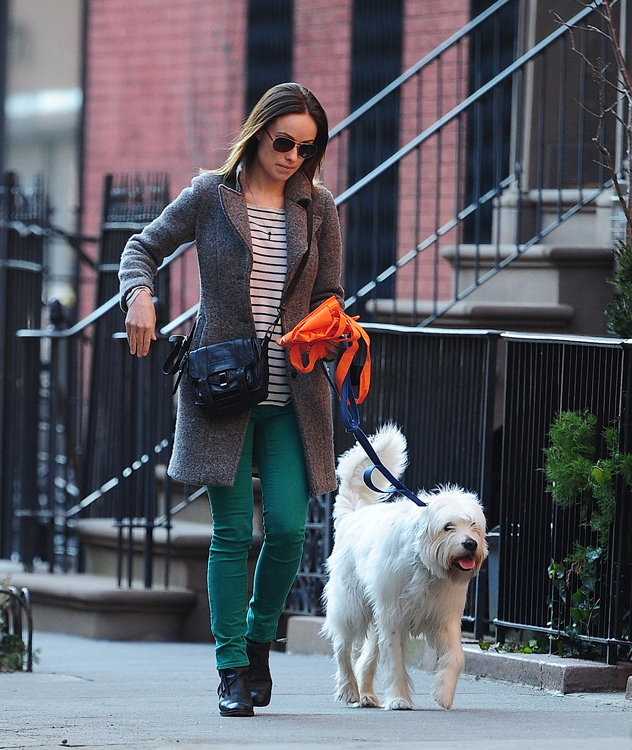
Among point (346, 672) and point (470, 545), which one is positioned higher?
point (470, 545)

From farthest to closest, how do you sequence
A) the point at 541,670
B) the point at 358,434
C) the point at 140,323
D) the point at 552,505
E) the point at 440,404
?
the point at 440,404
the point at 552,505
the point at 541,670
the point at 358,434
the point at 140,323

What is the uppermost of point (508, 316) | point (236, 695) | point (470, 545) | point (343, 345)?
point (508, 316)

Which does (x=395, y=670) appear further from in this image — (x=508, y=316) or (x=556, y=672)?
(x=508, y=316)

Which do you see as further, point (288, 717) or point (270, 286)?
point (270, 286)

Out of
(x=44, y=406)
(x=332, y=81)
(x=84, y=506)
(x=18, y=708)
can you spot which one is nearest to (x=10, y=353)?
(x=84, y=506)

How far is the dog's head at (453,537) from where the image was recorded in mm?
4883

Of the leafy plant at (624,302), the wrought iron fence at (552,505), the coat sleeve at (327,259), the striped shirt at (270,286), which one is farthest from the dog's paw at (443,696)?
the leafy plant at (624,302)

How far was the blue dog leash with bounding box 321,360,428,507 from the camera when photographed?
5.15 m

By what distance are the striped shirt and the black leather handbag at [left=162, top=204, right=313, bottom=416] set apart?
0.04 metres

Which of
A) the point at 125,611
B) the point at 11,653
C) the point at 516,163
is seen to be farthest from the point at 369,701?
the point at 516,163

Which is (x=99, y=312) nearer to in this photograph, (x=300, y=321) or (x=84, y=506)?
(x=84, y=506)

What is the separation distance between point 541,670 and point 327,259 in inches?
70.4

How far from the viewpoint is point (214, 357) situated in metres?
4.84

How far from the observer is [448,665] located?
5047mm
